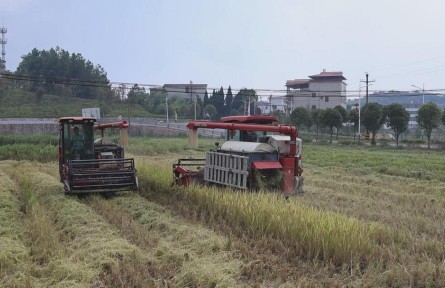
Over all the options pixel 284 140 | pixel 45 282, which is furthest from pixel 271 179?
pixel 45 282

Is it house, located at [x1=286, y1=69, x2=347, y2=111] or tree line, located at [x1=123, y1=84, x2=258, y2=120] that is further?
house, located at [x1=286, y1=69, x2=347, y2=111]

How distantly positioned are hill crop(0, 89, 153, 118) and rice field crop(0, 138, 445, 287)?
190 ft

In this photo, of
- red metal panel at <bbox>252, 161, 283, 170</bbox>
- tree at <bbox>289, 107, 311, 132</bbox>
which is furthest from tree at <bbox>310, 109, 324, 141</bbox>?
red metal panel at <bbox>252, 161, 283, 170</bbox>

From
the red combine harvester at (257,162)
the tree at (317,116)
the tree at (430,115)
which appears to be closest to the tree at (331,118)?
the tree at (317,116)

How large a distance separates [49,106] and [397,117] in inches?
2074

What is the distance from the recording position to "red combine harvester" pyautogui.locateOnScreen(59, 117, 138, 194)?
12.2 m

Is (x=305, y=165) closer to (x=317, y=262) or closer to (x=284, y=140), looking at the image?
(x=284, y=140)

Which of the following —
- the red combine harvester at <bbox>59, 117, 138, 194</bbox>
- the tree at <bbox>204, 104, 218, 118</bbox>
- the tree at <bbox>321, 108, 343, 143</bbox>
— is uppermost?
the tree at <bbox>204, 104, 218, 118</bbox>

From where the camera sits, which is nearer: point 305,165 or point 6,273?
point 6,273

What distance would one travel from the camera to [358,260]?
612 cm

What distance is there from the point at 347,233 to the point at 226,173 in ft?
18.3

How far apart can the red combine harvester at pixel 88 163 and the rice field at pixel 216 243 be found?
0.68 m

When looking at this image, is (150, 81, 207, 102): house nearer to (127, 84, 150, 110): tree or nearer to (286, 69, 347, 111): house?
(127, 84, 150, 110): tree

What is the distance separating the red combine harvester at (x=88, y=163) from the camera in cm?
1216
